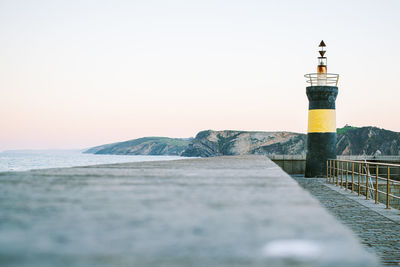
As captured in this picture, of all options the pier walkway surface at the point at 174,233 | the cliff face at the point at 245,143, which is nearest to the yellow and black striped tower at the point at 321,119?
the pier walkway surface at the point at 174,233

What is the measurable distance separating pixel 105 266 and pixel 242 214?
901 millimetres

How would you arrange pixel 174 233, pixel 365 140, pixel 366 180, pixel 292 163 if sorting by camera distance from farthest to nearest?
1. pixel 365 140
2. pixel 292 163
3. pixel 366 180
4. pixel 174 233

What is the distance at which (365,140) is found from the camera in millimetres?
121312

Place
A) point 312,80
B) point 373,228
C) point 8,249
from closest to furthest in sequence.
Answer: point 8,249 < point 373,228 < point 312,80

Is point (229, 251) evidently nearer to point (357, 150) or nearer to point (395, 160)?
point (395, 160)

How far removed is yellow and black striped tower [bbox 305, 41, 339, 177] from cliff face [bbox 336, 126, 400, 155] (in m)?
106

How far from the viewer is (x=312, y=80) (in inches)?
666

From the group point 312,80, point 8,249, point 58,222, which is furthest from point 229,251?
point 312,80

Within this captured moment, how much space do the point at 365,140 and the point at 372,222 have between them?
4873 inches

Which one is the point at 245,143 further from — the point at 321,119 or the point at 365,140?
the point at 321,119

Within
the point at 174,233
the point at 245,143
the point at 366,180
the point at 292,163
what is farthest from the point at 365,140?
the point at 174,233

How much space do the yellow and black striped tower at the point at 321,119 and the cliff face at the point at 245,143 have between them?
97914mm

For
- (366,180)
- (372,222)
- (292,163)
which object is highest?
(292,163)

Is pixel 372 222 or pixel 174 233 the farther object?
pixel 372 222
